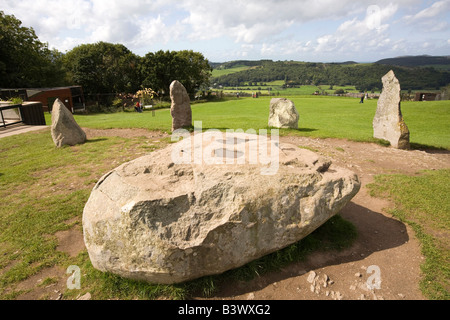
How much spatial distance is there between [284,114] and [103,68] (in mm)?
47568

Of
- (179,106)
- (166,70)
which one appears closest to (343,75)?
(166,70)

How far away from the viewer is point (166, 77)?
55.6m

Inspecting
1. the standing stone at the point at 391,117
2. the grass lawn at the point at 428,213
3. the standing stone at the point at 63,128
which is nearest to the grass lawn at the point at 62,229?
the standing stone at the point at 63,128

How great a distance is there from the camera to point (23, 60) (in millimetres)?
41375

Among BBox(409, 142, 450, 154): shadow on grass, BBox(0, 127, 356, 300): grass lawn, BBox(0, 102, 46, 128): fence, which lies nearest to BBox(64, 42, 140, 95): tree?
BBox(0, 102, 46, 128): fence

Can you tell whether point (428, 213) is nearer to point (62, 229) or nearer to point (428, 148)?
point (428, 148)

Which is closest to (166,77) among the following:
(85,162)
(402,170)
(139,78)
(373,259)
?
(139,78)

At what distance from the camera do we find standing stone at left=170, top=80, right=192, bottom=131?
16.1m

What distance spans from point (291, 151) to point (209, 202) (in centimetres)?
292

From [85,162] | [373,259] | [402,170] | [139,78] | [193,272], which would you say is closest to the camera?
[193,272]

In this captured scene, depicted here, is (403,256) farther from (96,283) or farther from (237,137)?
(96,283)

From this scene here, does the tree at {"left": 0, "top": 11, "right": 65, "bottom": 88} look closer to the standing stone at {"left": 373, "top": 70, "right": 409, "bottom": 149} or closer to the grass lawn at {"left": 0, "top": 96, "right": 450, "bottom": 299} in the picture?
the grass lawn at {"left": 0, "top": 96, "right": 450, "bottom": 299}
